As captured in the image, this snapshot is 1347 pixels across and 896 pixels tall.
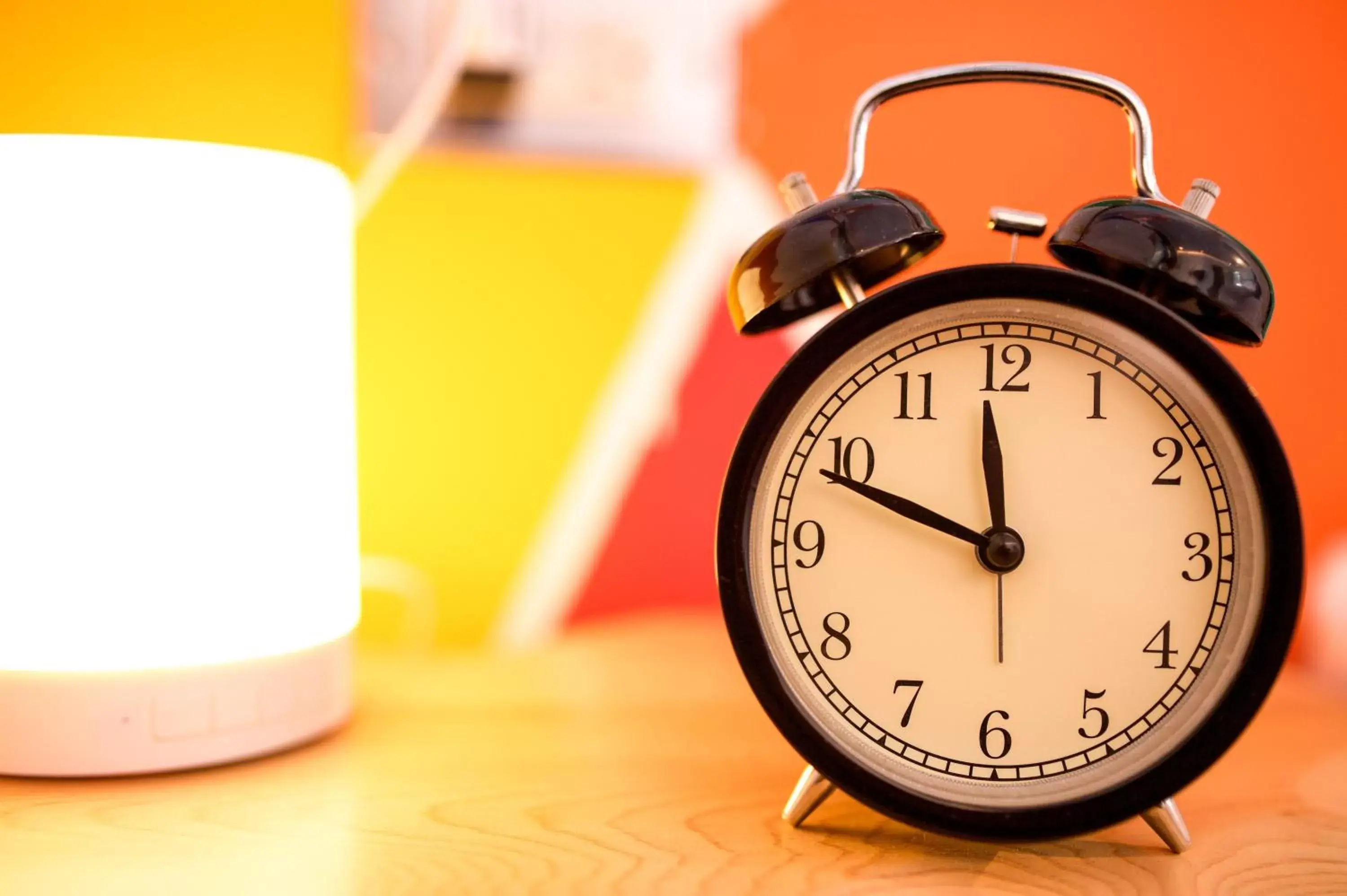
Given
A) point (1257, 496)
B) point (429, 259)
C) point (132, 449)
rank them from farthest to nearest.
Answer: point (429, 259)
point (132, 449)
point (1257, 496)

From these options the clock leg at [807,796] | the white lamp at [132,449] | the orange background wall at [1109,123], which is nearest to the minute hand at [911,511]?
the clock leg at [807,796]

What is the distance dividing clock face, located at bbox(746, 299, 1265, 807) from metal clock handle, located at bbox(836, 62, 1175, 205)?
13cm

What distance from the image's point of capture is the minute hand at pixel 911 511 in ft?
2.02

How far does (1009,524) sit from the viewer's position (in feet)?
2.03

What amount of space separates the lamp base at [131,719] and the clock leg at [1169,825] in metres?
0.59

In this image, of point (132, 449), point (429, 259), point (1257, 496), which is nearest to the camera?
point (1257, 496)

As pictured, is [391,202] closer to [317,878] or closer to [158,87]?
[158,87]

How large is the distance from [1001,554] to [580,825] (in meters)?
0.31

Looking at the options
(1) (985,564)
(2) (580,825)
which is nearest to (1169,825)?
(1) (985,564)

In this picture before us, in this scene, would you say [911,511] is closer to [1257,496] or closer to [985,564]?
[985,564]

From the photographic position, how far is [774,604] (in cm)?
62

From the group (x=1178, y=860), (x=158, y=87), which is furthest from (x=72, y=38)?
(x=1178, y=860)

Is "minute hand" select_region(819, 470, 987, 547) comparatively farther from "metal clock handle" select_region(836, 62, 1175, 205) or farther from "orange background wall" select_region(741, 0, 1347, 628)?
"orange background wall" select_region(741, 0, 1347, 628)

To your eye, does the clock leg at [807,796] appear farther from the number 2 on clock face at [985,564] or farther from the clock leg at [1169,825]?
the clock leg at [1169,825]
